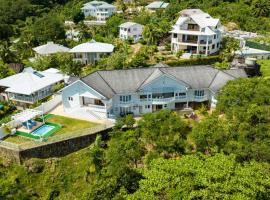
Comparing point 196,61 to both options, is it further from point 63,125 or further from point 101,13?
point 101,13

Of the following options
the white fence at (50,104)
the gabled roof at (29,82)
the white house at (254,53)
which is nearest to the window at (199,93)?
the white fence at (50,104)

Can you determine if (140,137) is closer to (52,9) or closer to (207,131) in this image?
(207,131)

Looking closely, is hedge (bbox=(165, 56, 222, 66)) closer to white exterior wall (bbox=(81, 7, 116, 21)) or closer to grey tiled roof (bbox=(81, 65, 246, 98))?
grey tiled roof (bbox=(81, 65, 246, 98))

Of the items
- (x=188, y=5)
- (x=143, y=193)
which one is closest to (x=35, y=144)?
(x=143, y=193)

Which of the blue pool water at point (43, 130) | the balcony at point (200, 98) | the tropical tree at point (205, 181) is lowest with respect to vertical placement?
the blue pool water at point (43, 130)

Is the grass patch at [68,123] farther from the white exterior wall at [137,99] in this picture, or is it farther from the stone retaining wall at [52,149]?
the stone retaining wall at [52,149]

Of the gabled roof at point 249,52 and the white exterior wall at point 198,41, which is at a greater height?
the white exterior wall at point 198,41

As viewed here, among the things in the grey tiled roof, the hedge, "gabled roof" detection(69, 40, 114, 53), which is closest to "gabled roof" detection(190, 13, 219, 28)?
the hedge
